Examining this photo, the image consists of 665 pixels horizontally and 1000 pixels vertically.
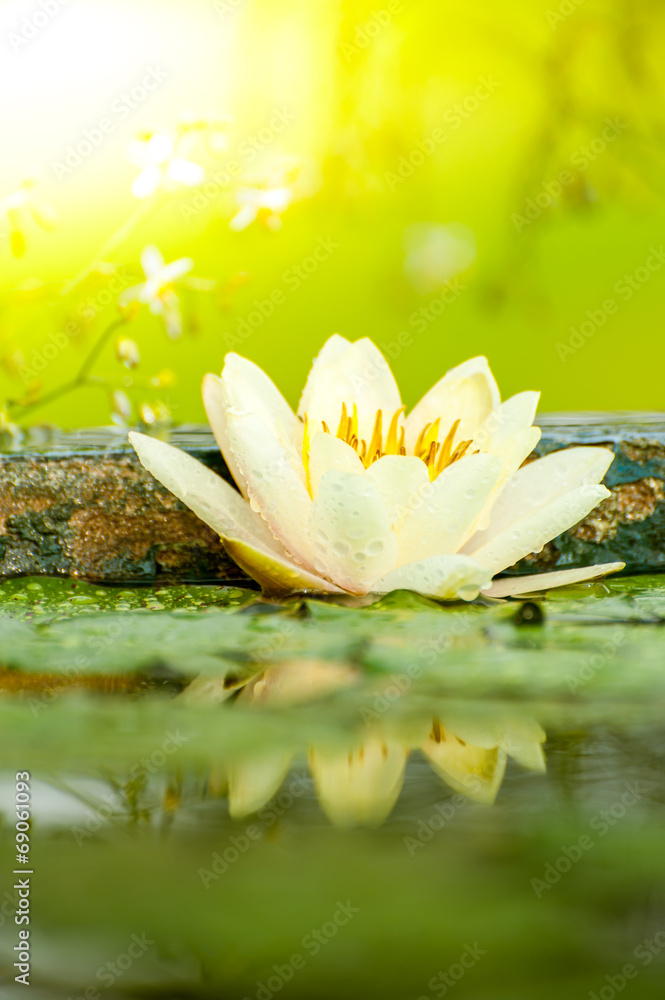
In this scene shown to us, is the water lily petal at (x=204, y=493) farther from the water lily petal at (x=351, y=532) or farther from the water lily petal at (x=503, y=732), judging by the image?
the water lily petal at (x=503, y=732)

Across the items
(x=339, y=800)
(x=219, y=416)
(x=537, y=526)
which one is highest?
(x=219, y=416)

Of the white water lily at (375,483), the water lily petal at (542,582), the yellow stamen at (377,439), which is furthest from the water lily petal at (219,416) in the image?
the water lily petal at (542,582)

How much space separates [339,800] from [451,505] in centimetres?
25

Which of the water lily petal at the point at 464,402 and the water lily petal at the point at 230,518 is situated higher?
the water lily petal at the point at 464,402

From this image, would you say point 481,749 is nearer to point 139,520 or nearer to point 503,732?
point 503,732

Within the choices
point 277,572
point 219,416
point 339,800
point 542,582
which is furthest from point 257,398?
point 339,800

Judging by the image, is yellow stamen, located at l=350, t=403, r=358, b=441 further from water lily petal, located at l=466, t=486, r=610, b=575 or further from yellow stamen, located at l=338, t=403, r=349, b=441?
water lily petal, located at l=466, t=486, r=610, b=575

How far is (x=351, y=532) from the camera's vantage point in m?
0.57

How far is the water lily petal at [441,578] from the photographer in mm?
572

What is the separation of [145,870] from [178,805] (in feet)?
0.14

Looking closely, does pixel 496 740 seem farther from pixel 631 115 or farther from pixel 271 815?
Result: pixel 631 115

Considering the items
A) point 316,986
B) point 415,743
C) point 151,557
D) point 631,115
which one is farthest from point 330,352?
point 631,115

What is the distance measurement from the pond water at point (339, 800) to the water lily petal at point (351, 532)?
0.03 meters

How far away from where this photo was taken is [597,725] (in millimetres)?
444
